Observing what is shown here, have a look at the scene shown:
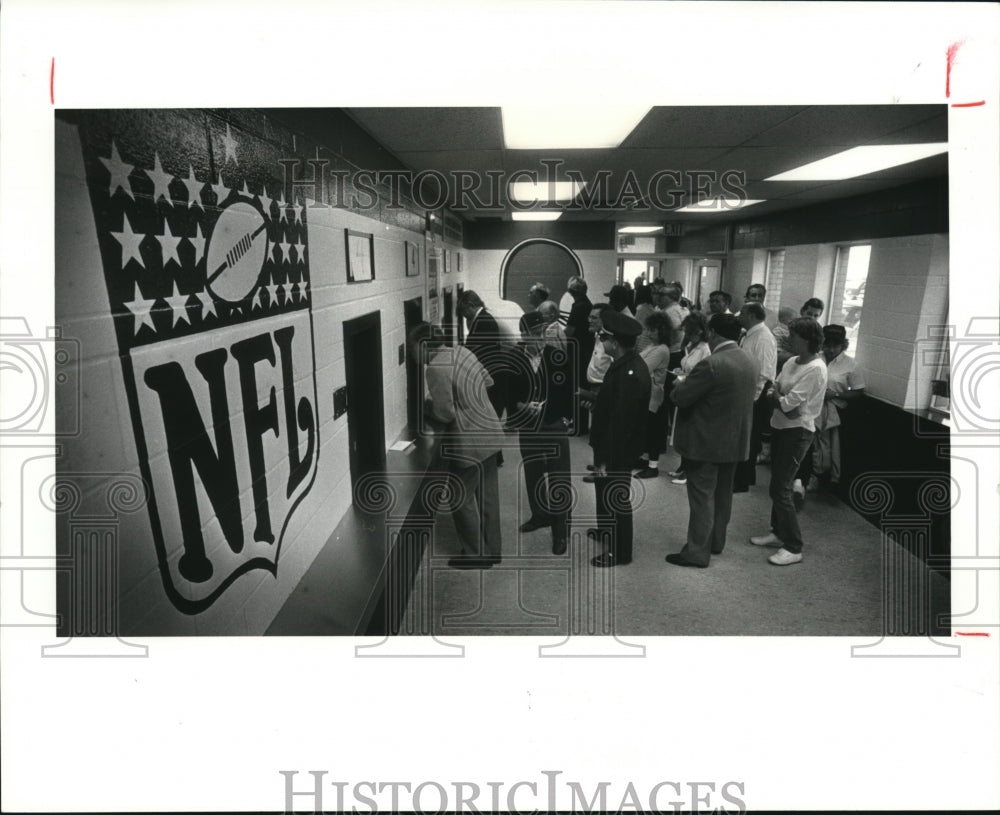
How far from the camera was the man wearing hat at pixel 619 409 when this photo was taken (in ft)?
8.45

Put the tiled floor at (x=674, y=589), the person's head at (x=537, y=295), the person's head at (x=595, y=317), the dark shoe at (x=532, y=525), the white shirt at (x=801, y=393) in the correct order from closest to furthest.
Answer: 1. the tiled floor at (x=674, y=589)
2. the white shirt at (x=801, y=393)
3. the person's head at (x=595, y=317)
4. the person's head at (x=537, y=295)
5. the dark shoe at (x=532, y=525)

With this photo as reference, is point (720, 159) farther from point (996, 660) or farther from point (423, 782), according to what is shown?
point (423, 782)

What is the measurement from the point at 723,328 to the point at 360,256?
1583 mm

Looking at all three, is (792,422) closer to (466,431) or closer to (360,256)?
(466,431)

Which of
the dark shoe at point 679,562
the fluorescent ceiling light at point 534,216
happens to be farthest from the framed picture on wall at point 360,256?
the dark shoe at point 679,562

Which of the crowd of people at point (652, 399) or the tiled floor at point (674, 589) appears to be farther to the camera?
the crowd of people at point (652, 399)

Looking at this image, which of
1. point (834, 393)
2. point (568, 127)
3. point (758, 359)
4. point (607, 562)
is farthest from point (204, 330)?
point (834, 393)

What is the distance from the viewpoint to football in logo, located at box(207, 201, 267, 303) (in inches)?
58.5

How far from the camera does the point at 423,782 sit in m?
1.37

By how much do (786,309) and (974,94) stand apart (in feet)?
4.12

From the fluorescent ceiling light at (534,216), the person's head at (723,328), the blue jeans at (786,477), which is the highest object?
the fluorescent ceiling light at (534,216)

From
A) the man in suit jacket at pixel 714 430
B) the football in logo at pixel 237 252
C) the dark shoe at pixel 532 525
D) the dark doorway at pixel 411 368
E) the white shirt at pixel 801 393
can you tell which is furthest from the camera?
the dark doorway at pixel 411 368

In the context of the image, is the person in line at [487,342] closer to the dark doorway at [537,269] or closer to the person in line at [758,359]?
the dark doorway at [537,269]

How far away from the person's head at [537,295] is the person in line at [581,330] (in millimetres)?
125
